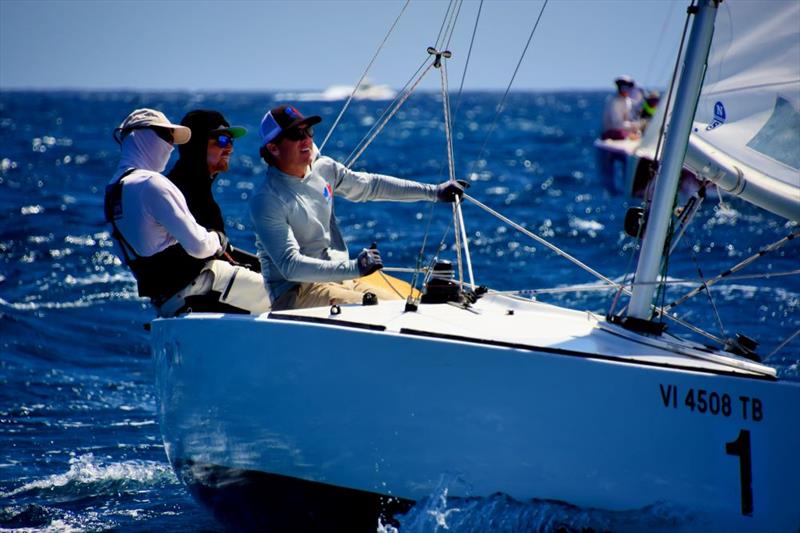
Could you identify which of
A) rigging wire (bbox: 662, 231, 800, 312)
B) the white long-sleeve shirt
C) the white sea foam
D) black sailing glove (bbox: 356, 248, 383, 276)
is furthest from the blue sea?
the white long-sleeve shirt

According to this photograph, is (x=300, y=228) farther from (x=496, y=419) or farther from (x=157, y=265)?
(x=496, y=419)

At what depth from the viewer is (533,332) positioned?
365 cm

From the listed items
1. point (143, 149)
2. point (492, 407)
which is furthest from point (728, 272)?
point (143, 149)

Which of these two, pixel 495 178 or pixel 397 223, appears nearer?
pixel 397 223

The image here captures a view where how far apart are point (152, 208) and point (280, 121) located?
2.00 feet

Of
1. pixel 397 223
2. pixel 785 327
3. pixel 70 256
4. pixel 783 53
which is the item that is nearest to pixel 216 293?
pixel 783 53

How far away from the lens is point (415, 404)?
140 inches

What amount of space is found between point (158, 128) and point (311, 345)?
1.11 metres

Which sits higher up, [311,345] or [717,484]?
[311,345]

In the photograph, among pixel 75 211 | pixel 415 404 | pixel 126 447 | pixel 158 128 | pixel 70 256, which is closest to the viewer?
pixel 415 404

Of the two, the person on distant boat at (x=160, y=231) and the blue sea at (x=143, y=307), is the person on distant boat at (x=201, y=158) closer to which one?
the person on distant boat at (x=160, y=231)

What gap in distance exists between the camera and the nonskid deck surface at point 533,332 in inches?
134

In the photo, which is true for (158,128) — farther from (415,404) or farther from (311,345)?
(415,404)

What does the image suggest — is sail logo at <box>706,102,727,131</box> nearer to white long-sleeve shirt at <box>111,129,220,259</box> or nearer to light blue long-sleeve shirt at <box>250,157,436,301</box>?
light blue long-sleeve shirt at <box>250,157,436,301</box>
